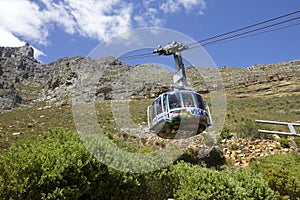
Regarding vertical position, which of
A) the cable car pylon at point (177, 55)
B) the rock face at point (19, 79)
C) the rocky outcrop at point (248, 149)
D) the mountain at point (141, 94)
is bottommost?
the rocky outcrop at point (248, 149)

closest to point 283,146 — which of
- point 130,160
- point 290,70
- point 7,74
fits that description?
point 130,160

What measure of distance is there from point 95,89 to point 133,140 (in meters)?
56.1

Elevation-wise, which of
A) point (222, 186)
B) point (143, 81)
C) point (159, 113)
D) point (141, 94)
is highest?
point (143, 81)

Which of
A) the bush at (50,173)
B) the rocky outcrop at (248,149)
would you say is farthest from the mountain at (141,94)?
the bush at (50,173)

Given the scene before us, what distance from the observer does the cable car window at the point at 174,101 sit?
29.7 ft

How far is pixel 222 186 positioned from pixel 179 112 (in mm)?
10009

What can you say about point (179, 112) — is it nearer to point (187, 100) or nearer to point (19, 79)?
point (187, 100)

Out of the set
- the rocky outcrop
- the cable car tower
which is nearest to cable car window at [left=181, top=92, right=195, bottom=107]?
the cable car tower

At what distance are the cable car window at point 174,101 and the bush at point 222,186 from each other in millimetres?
9658

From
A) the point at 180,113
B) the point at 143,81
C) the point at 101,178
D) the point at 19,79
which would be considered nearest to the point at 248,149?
the point at 101,178

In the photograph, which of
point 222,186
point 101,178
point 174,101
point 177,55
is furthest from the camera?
point 101,178

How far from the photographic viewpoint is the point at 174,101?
9.13 metres

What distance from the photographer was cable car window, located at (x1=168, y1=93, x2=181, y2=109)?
9039mm

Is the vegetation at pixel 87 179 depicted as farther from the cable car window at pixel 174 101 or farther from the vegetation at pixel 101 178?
the cable car window at pixel 174 101
